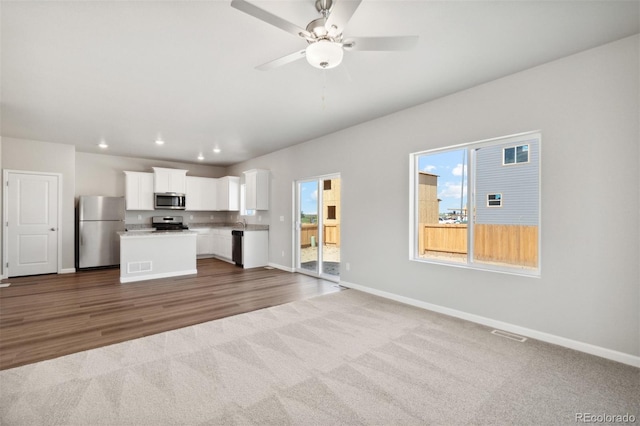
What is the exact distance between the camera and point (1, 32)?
2348 millimetres

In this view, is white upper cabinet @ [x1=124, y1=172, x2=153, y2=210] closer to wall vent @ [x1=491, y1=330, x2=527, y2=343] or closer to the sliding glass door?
the sliding glass door

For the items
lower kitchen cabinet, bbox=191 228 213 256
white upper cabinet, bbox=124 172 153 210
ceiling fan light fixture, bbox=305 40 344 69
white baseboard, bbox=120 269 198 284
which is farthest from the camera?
lower kitchen cabinet, bbox=191 228 213 256

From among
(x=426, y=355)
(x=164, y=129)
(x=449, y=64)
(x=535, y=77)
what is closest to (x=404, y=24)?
(x=449, y=64)

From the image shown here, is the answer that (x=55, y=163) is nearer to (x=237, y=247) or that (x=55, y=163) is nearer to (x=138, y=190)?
(x=138, y=190)

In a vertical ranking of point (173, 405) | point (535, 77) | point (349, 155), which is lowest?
point (173, 405)

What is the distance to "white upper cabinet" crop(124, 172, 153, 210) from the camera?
23.8 ft

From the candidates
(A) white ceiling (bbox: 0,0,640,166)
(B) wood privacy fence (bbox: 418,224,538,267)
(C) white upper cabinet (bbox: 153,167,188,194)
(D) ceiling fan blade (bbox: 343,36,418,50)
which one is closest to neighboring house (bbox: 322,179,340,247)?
(A) white ceiling (bbox: 0,0,640,166)

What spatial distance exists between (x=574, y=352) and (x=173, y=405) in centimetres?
333

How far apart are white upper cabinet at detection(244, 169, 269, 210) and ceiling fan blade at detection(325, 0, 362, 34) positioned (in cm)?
531

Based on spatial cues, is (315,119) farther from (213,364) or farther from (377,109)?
(213,364)

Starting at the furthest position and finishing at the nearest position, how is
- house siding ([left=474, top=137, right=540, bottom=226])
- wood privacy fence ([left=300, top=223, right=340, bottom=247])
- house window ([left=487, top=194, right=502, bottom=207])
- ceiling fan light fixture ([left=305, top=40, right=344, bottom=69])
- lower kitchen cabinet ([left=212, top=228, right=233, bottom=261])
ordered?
1. lower kitchen cabinet ([left=212, top=228, right=233, bottom=261])
2. wood privacy fence ([left=300, top=223, right=340, bottom=247])
3. house window ([left=487, top=194, right=502, bottom=207])
4. house siding ([left=474, top=137, right=540, bottom=226])
5. ceiling fan light fixture ([left=305, top=40, right=344, bottom=69])

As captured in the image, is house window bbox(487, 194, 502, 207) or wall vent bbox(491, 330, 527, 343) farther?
house window bbox(487, 194, 502, 207)

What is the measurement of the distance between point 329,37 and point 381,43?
13.7 inches

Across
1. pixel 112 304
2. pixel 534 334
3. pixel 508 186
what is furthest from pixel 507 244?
pixel 112 304
